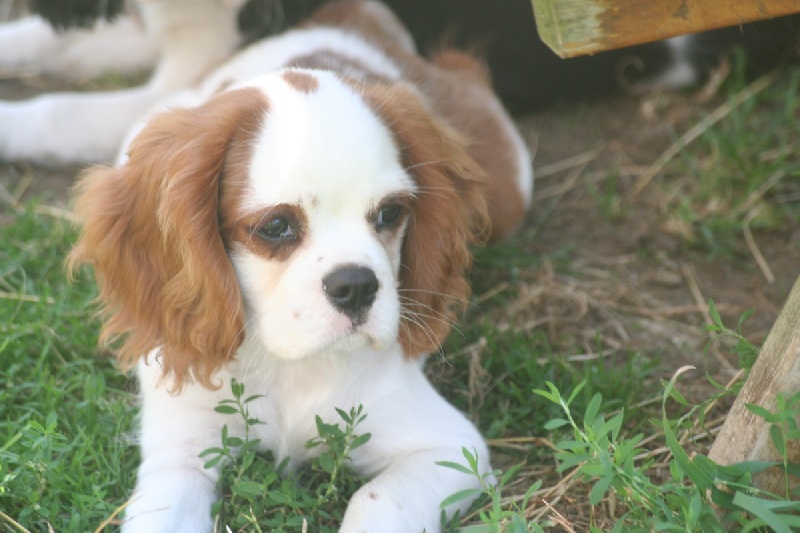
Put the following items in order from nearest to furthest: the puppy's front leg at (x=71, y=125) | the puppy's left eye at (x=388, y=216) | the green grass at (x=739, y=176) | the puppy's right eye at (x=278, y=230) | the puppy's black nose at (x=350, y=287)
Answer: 1. the puppy's black nose at (x=350, y=287)
2. the puppy's right eye at (x=278, y=230)
3. the puppy's left eye at (x=388, y=216)
4. the green grass at (x=739, y=176)
5. the puppy's front leg at (x=71, y=125)

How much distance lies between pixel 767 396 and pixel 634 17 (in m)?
1.03

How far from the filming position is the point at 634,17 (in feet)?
9.36

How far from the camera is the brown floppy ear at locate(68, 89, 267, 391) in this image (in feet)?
9.80

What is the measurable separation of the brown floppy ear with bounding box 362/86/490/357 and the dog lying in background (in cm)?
171

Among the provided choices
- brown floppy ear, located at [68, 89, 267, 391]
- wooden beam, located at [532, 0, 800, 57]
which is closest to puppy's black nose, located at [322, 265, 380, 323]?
brown floppy ear, located at [68, 89, 267, 391]

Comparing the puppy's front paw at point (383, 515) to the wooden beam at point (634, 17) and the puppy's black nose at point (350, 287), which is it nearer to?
the puppy's black nose at point (350, 287)

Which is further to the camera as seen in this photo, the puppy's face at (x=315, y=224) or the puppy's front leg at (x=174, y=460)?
the puppy's front leg at (x=174, y=460)

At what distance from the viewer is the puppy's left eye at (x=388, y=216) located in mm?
3049

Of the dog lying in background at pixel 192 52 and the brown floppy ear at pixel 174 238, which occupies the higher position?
the brown floppy ear at pixel 174 238

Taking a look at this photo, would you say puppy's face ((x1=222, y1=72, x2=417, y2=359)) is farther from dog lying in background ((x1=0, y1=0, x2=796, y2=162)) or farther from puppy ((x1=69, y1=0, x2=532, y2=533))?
dog lying in background ((x1=0, y1=0, x2=796, y2=162))

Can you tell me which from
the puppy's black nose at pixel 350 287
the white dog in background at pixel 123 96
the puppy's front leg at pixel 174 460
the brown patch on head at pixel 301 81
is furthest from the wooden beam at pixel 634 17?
the white dog in background at pixel 123 96

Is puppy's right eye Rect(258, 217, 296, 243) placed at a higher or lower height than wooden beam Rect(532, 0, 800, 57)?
lower

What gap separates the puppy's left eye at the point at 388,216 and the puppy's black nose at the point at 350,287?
243mm

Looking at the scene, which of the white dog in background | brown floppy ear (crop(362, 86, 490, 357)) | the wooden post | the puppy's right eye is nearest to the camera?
the wooden post
